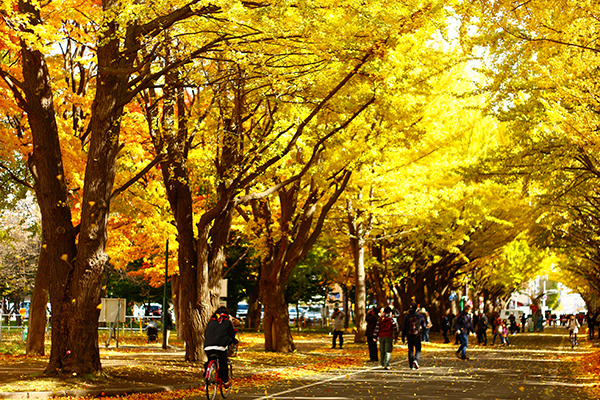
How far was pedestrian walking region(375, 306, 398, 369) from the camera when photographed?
19.0 metres

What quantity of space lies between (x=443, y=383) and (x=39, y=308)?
33.3ft

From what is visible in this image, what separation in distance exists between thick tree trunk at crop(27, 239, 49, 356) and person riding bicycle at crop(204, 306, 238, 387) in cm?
785

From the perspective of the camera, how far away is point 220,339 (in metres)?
12.1

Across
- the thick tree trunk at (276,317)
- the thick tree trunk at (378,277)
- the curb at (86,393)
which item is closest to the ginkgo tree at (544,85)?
the thick tree trunk at (276,317)

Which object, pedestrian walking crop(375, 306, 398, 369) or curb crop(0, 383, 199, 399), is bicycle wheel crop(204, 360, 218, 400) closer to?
curb crop(0, 383, 199, 399)

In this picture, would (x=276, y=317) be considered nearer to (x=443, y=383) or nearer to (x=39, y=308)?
(x=39, y=308)

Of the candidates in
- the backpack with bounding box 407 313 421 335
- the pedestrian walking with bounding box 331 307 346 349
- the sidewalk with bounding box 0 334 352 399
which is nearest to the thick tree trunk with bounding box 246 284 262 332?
the pedestrian walking with bounding box 331 307 346 349

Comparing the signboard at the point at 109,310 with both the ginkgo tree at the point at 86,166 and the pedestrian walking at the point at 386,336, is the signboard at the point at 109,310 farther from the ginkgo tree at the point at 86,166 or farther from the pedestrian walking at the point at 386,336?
the ginkgo tree at the point at 86,166

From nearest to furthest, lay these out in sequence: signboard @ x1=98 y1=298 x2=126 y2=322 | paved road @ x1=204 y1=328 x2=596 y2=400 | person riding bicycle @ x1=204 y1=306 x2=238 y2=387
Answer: person riding bicycle @ x1=204 y1=306 x2=238 y2=387 < paved road @ x1=204 y1=328 x2=596 y2=400 < signboard @ x1=98 y1=298 x2=126 y2=322

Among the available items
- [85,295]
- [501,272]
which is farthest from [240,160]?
[501,272]

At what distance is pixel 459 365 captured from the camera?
20.6 m

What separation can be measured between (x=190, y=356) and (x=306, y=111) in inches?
255

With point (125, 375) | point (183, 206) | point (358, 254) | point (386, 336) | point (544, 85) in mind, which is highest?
point (544, 85)

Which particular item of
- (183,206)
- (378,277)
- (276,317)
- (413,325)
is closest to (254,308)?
(378,277)
